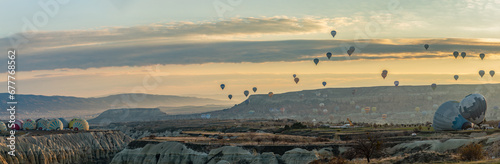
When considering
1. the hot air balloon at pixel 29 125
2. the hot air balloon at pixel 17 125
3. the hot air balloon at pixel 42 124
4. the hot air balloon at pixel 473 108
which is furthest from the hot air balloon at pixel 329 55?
the hot air balloon at pixel 17 125

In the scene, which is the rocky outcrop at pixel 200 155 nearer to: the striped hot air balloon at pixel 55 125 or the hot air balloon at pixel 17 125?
the striped hot air balloon at pixel 55 125

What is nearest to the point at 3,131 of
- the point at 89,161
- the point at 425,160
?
the point at 89,161

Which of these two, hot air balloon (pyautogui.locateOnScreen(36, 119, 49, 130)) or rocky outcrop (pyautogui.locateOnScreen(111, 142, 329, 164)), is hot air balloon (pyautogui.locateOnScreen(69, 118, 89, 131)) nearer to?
hot air balloon (pyautogui.locateOnScreen(36, 119, 49, 130))

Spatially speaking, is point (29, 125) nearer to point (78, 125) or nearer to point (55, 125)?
point (55, 125)

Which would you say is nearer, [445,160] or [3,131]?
[445,160]

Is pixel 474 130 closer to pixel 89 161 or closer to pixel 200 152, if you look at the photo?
pixel 200 152

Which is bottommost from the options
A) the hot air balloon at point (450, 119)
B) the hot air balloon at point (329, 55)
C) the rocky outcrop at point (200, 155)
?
A: the rocky outcrop at point (200, 155)
